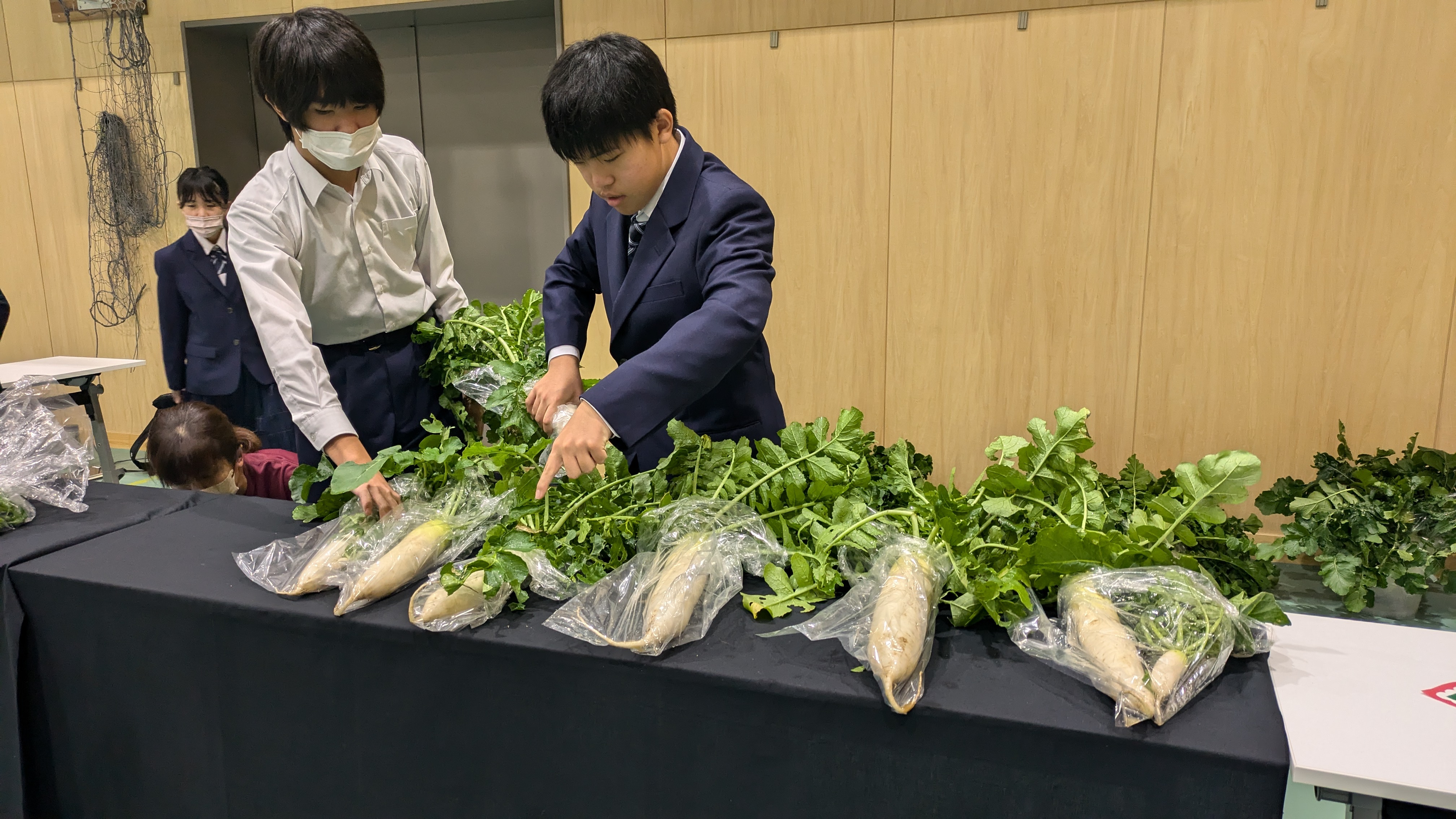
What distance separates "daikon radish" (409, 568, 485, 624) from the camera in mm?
964

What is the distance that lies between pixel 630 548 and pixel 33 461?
1028 millimetres

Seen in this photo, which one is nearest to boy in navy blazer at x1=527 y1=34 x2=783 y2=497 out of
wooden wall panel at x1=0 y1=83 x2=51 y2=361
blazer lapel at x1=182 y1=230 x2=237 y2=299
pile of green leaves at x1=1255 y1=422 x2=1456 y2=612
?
pile of green leaves at x1=1255 y1=422 x2=1456 y2=612

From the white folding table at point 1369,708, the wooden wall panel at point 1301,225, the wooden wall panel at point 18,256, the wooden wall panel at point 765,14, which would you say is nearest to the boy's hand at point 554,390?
the white folding table at point 1369,708

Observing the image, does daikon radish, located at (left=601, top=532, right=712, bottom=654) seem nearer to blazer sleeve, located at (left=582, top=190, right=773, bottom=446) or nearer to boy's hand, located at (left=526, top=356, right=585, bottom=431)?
blazer sleeve, located at (left=582, top=190, right=773, bottom=446)

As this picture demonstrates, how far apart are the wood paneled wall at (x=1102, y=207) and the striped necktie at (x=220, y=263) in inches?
65.0

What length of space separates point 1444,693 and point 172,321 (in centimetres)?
315

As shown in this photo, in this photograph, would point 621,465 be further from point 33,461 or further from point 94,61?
point 94,61

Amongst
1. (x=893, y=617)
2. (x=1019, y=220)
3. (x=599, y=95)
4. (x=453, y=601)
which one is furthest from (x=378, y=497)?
(x=1019, y=220)

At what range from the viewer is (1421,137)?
272 centimetres

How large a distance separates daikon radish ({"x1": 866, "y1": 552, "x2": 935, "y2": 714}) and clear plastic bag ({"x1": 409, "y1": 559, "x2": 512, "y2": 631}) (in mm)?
428

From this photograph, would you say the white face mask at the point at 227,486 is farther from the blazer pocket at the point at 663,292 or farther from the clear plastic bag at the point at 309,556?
the blazer pocket at the point at 663,292

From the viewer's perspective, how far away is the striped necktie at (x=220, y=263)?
2.74m

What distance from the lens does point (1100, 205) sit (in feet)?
9.98

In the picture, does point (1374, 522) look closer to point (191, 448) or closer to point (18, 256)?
point (191, 448)
